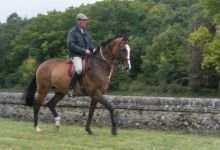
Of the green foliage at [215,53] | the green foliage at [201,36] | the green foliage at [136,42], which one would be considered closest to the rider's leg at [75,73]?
the green foliage at [215,53]

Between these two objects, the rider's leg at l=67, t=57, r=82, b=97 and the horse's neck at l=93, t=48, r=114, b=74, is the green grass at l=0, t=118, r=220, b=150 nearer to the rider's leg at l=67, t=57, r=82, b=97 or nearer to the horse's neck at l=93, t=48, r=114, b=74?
the rider's leg at l=67, t=57, r=82, b=97

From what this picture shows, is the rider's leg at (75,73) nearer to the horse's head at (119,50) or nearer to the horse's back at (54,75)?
the horse's back at (54,75)

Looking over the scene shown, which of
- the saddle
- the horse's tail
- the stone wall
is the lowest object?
the stone wall

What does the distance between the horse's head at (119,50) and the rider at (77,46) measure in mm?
513

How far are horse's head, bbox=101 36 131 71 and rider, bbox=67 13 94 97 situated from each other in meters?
0.51

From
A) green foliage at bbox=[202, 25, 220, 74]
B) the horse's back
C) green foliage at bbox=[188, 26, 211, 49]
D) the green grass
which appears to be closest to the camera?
the green grass

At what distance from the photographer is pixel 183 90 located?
67.6 meters

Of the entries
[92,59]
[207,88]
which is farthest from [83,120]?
[207,88]

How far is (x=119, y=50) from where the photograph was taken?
11922mm

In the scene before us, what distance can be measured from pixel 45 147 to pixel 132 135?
3.16 meters

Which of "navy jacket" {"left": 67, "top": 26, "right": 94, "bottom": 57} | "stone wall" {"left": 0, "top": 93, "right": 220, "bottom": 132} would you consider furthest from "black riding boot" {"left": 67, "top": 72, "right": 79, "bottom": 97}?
"stone wall" {"left": 0, "top": 93, "right": 220, "bottom": 132}

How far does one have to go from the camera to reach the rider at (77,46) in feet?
40.0

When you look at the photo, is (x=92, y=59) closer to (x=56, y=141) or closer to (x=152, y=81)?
(x=56, y=141)

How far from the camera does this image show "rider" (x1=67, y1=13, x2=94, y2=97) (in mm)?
12195
